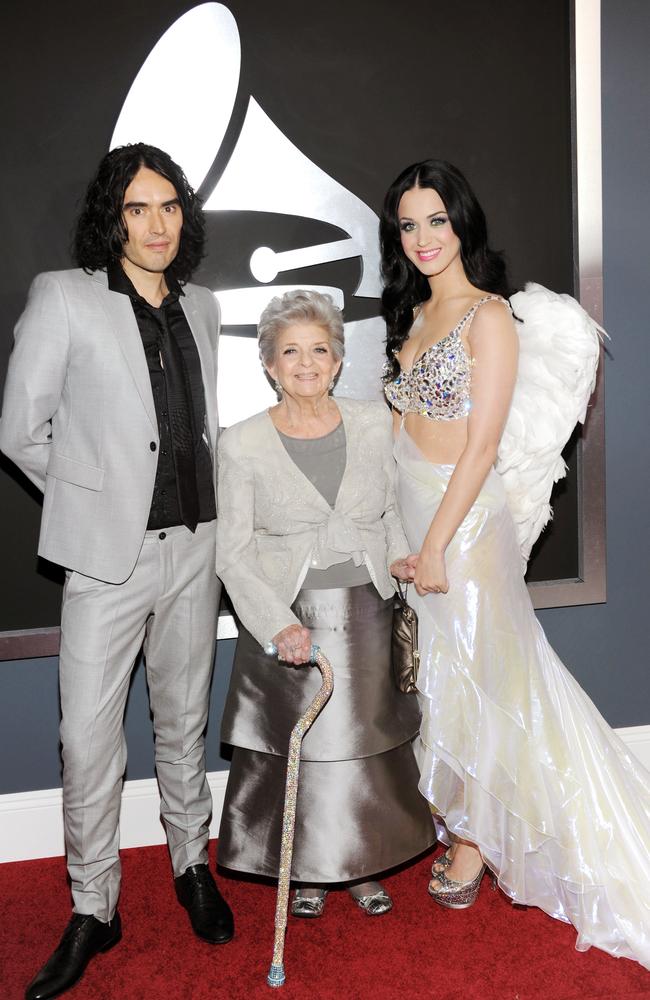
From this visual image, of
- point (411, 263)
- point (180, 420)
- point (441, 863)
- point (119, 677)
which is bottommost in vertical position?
point (441, 863)

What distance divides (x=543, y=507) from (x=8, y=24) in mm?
2278

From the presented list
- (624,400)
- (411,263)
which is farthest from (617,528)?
(411,263)

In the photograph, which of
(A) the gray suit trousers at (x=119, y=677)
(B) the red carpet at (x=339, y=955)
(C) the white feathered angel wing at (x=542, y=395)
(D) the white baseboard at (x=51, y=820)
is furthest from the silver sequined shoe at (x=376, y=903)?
(C) the white feathered angel wing at (x=542, y=395)

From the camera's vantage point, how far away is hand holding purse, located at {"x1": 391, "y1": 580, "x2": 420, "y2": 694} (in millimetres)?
2570

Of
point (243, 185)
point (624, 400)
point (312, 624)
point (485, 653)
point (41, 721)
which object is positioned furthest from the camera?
point (624, 400)

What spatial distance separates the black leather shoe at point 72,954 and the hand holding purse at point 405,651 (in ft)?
3.59

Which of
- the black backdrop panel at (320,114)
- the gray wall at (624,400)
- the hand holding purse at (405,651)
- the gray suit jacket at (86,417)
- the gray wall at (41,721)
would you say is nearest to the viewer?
the gray suit jacket at (86,417)

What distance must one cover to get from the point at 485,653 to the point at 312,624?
0.53m

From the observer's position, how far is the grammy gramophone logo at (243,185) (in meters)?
2.91

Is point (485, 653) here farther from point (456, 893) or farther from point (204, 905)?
point (204, 905)

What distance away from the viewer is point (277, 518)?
2.55m

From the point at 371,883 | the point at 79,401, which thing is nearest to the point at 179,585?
the point at 79,401

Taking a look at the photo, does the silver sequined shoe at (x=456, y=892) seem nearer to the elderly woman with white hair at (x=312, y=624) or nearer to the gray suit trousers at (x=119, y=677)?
the elderly woman with white hair at (x=312, y=624)

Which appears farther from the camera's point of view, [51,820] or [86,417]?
[51,820]
